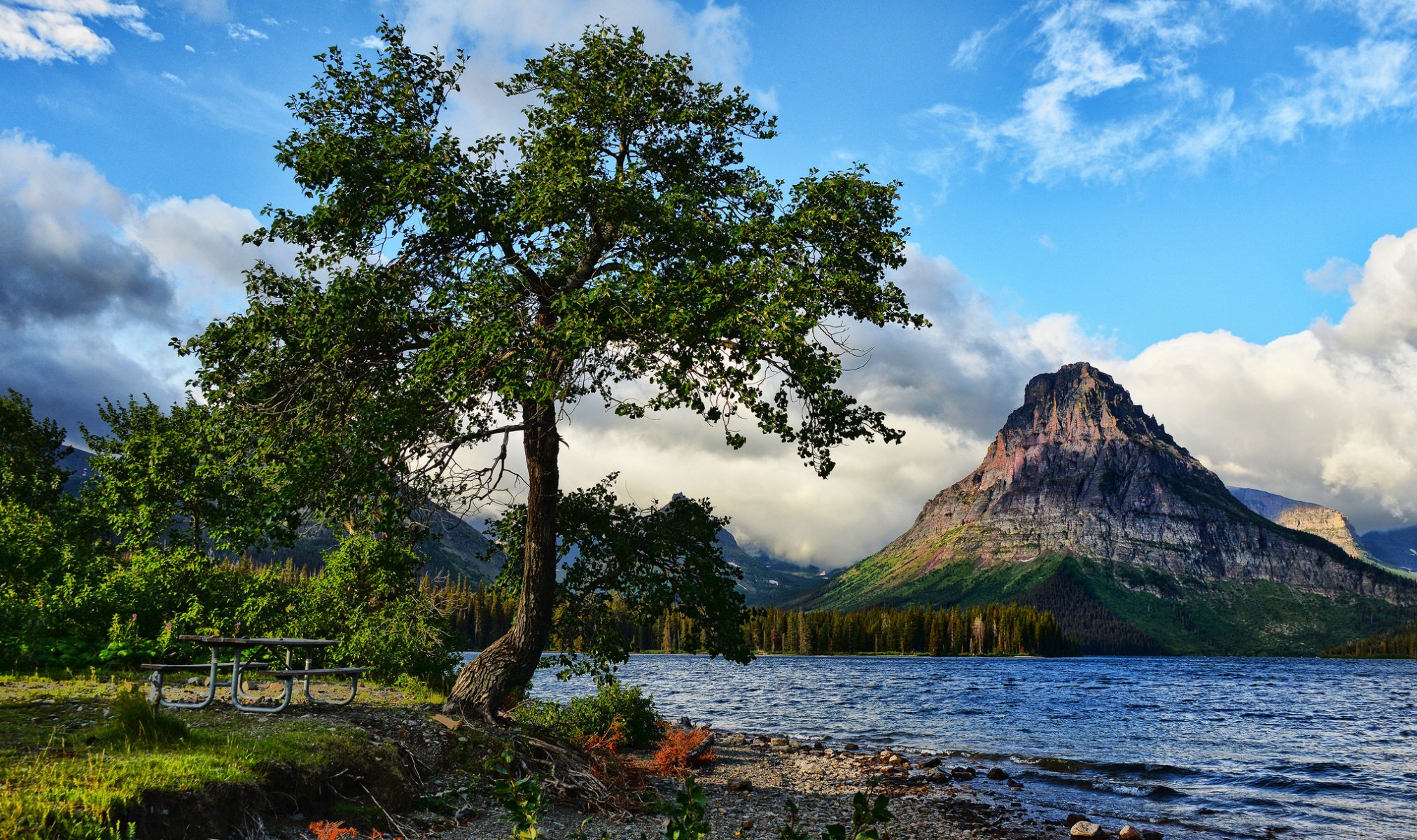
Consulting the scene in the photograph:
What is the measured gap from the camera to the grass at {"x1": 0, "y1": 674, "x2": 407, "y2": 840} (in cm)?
853

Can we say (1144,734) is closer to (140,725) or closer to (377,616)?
(377,616)

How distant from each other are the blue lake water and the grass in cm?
2047

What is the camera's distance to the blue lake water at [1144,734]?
25.2 metres

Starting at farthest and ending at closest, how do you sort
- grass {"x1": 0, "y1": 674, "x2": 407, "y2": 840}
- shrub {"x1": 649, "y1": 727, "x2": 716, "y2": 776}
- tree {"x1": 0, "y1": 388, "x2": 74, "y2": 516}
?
tree {"x1": 0, "y1": 388, "x2": 74, "y2": 516} → shrub {"x1": 649, "y1": 727, "x2": 716, "y2": 776} → grass {"x1": 0, "y1": 674, "x2": 407, "y2": 840}

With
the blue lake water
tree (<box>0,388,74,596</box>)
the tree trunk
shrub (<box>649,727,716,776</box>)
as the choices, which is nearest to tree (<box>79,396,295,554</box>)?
tree (<box>0,388,74,596</box>)

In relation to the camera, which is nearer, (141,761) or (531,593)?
(141,761)

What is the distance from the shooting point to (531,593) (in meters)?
17.6

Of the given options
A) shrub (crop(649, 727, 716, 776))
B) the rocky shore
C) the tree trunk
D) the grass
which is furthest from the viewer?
shrub (crop(649, 727, 716, 776))

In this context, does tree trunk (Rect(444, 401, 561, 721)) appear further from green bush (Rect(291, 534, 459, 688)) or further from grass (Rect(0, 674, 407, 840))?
green bush (Rect(291, 534, 459, 688))

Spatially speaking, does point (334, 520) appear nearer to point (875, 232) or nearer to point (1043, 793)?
point (875, 232)

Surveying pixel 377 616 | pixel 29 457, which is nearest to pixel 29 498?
pixel 29 457

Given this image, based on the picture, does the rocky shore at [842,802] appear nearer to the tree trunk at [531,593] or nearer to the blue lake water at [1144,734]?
the blue lake water at [1144,734]

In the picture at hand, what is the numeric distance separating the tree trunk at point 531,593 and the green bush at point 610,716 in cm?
536

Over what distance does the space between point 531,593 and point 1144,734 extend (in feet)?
136
